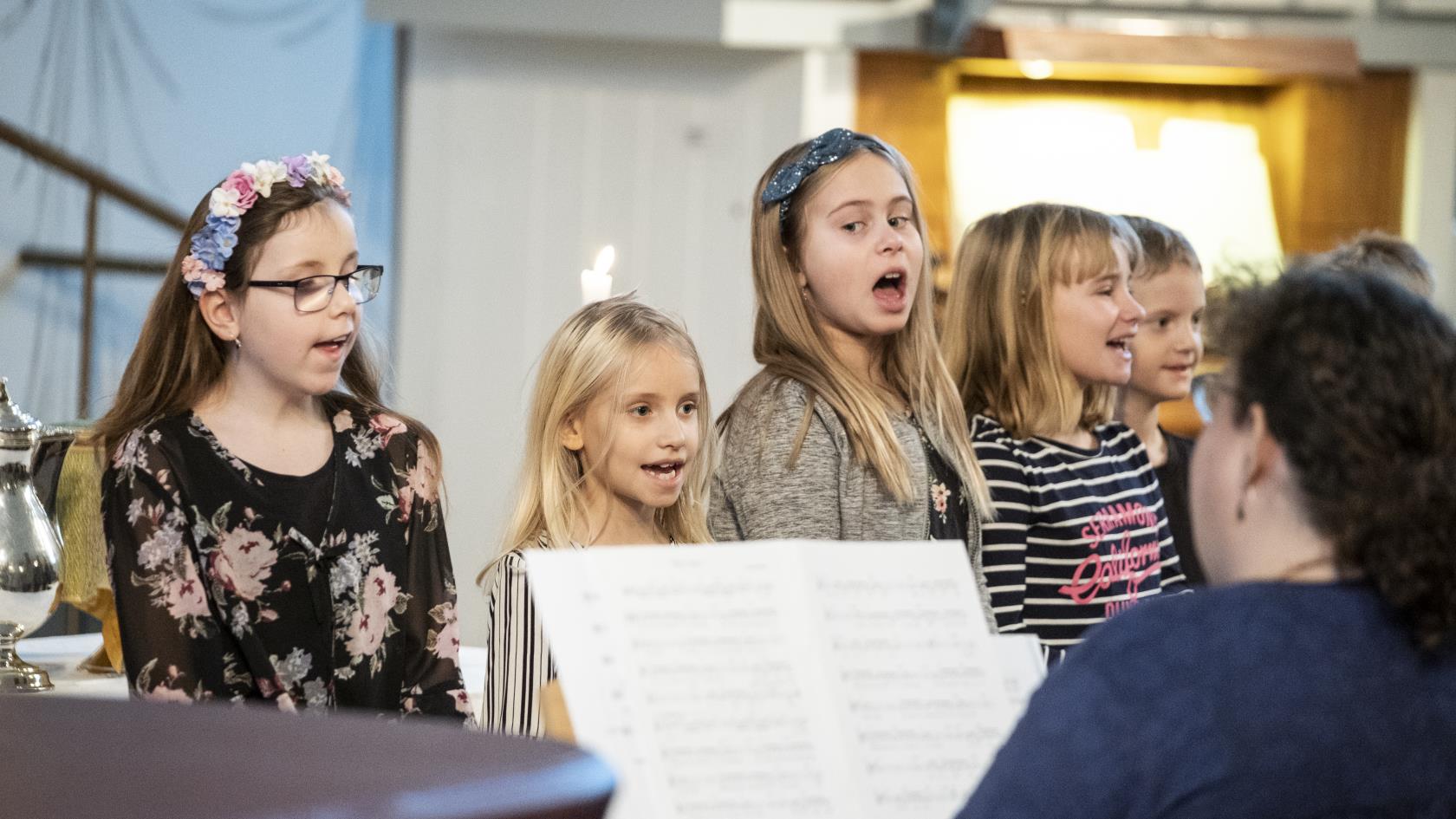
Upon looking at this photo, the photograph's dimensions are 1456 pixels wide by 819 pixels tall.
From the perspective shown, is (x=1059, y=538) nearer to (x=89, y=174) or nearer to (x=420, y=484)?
(x=420, y=484)

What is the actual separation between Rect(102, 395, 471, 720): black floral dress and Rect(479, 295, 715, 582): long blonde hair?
128 mm

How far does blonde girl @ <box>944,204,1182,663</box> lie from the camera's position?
2.12 metres

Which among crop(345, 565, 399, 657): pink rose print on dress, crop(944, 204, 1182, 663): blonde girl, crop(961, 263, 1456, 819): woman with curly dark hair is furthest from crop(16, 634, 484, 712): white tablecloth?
crop(961, 263, 1456, 819): woman with curly dark hair

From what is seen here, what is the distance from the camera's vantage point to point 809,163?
2.10m

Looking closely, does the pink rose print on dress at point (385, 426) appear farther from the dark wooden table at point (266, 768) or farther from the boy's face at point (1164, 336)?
the dark wooden table at point (266, 768)

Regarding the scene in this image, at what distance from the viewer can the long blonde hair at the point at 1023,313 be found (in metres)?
2.25

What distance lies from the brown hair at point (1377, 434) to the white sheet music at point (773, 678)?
1.04ft

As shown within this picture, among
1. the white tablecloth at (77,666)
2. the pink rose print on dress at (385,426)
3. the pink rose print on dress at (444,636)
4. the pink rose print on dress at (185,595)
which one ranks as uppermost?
the pink rose print on dress at (385,426)

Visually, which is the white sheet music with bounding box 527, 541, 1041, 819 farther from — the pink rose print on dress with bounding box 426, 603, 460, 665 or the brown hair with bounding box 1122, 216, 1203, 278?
the brown hair with bounding box 1122, 216, 1203, 278

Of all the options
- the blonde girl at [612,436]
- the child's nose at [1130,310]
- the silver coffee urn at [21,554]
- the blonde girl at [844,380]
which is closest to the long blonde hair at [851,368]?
the blonde girl at [844,380]

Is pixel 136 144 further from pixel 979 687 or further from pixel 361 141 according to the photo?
pixel 979 687

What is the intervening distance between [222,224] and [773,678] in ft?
3.52

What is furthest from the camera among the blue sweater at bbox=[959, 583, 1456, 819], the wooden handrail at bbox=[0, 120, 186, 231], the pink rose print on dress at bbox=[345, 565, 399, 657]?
the wooden handrail at bbox=[0, 120, 186, 231]

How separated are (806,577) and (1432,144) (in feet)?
11.8
